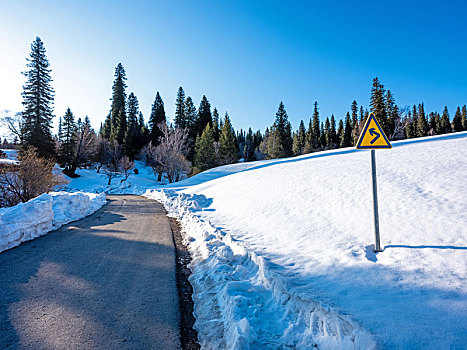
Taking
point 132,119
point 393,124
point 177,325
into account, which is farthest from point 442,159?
point 132,119

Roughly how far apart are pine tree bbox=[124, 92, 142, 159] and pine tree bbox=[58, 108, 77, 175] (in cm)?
959

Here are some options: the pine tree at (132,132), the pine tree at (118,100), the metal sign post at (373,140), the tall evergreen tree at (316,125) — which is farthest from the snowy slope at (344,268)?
the tall evergreen tree at (316,125)

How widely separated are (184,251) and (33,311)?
3016mm

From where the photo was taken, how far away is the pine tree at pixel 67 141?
35213mm

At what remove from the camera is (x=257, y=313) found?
2955mm

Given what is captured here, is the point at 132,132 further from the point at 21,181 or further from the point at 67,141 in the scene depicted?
the point at 21,181

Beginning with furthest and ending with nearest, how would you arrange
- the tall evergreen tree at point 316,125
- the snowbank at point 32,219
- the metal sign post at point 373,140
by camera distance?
the tall evergreen tree at point 316,125, the snowbank at point 32,219, the metal sign post at point 373,140

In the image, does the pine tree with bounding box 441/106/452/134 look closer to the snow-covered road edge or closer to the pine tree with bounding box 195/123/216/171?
the pine tree with bounding box 195/123/216/171

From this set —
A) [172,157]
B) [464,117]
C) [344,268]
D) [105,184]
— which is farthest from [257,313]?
[464,117]

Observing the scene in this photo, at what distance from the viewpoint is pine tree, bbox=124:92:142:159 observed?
4711 cm

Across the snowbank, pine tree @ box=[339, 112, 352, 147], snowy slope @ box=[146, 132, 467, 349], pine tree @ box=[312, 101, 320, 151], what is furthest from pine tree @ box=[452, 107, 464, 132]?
the snowbank

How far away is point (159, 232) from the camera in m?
7.11

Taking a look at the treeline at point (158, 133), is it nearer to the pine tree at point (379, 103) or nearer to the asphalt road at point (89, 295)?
the pine tree at point (379, 103)

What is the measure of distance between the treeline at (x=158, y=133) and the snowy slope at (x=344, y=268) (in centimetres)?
2525
